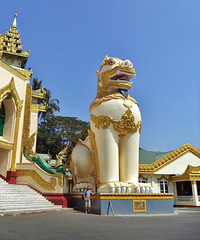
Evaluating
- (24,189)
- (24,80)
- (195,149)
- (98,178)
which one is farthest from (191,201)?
(24,80)

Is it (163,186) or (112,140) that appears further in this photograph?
(163,186)

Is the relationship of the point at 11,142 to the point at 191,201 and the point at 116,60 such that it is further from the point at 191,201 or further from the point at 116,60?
the point at 191,201

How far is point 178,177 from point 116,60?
31.2 feet

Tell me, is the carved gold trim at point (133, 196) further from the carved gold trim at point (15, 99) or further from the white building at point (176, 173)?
the white building at point (176, 173)

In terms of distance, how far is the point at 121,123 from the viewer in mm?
8070

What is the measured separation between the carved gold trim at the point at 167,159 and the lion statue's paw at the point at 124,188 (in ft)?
23.6

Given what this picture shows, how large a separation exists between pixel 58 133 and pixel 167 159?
582 inches

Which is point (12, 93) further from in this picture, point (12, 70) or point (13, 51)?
point (13, 51)

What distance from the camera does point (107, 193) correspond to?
7.16m

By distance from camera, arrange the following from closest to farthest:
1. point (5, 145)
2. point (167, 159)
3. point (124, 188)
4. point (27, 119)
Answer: point (124, 188), point (5, 145), point (27, 119), point (167, 159)

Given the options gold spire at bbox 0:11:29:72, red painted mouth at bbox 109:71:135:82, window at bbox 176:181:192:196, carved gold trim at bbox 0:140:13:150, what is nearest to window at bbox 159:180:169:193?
window at bbox 176:181:192:196

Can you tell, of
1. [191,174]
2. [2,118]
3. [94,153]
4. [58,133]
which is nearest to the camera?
[94,153]

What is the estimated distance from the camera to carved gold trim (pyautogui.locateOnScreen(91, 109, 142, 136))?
317 inches

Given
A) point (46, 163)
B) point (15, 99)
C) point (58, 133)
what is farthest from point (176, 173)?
point (58, 133)
